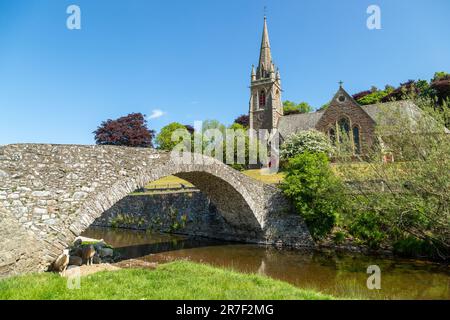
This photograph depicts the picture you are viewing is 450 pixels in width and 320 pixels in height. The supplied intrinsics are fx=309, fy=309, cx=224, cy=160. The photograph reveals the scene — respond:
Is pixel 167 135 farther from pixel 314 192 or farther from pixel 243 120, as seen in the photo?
pixel 314 192

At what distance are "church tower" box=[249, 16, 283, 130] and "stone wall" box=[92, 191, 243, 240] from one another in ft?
88.5

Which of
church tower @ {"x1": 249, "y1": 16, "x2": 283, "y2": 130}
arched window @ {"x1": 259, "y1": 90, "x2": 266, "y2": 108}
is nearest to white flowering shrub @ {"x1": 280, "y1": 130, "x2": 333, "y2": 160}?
church tower @ {"x1": 249, "y1": 16, "x2": 283, "y2": 130}

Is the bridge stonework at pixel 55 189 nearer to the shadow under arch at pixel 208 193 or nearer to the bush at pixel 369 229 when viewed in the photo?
the shadow under arch at pixel 208 193

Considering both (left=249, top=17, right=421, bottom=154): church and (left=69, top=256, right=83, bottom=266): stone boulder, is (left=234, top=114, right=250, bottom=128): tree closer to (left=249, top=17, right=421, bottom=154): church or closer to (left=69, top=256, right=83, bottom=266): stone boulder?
(left=249, top=17, right=421, bottom=154): church

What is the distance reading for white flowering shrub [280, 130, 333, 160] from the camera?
32.3 metres

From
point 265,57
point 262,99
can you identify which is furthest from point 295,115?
point 265,57

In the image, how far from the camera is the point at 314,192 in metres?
16.3

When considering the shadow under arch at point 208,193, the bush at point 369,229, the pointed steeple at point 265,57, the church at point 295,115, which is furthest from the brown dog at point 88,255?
the pointed steeple at point 265,57

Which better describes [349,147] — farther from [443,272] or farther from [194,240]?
[194,240]

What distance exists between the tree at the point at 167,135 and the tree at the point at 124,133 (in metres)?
6.78

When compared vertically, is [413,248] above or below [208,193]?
below

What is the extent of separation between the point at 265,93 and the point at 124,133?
22.9 metres

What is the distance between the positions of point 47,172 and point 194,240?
38.2 ft

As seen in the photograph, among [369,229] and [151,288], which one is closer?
[151,288]
